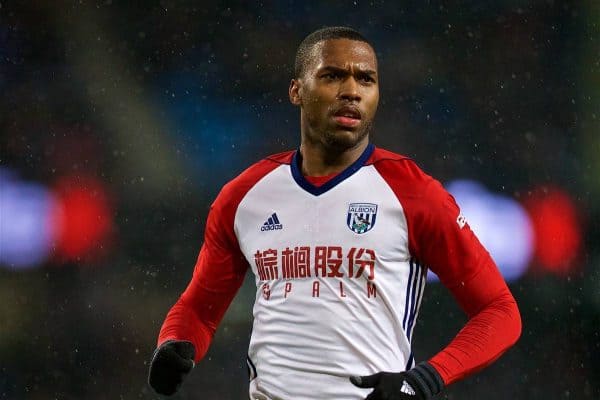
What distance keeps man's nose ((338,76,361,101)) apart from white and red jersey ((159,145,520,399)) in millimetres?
182

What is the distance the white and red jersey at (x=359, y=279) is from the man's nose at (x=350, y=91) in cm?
18

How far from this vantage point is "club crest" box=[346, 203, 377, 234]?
2520 millimetres

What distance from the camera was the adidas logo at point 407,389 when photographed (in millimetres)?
2186

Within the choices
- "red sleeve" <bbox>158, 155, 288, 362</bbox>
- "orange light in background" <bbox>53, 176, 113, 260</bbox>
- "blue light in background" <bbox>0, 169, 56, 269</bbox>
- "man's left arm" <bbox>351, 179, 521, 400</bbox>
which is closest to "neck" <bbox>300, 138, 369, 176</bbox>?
"red sleeve" <bbox>158, 155, 288, 362</bbox>

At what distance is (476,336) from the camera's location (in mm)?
2363

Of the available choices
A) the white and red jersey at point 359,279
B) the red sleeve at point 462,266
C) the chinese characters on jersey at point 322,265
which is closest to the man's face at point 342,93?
the white and red jersey at point 359,279

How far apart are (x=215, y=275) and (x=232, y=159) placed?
3432 millimetres

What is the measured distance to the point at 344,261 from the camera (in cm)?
249

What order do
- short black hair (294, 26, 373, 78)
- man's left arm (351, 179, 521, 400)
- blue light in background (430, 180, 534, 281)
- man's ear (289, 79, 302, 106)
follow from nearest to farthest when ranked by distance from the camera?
man's left arm (351, 179, 521, 400)
short black hair (294, 26, 373, 78)
man's ear (289, 79, 302, 106)
blue light in background (430, 180, 534, 281)

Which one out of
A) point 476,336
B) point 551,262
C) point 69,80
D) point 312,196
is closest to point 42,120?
point 69,80

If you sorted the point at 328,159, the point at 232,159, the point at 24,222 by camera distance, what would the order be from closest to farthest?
the point at 328,159
the point at 232,159
the point at 24,222

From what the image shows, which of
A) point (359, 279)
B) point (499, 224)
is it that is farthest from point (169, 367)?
point (499, 224)

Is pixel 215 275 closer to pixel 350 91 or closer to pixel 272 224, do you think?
pixel 272 224

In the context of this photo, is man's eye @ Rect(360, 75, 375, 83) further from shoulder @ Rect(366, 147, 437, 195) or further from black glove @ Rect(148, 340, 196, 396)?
black glove @ Rect(148, 340, 196, 396)
